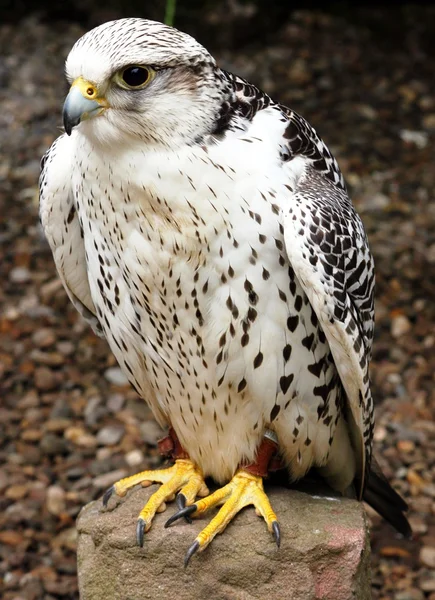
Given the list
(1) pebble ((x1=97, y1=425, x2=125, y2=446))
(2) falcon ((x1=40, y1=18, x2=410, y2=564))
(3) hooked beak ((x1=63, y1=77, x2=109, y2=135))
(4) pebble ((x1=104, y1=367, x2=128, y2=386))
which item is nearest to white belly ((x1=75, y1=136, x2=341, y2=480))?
(2) falcon ((x1=40, y1=18, x2=410, y2=564))

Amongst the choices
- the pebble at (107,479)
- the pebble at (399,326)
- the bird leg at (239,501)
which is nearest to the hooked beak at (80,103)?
the bird leg at (239,501)

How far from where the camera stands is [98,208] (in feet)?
10.2

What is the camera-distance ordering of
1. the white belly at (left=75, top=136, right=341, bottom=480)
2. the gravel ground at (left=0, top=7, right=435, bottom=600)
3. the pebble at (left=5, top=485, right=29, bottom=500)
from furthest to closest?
the pebble at (left=5, top=485, right=29, bottom=500), the gravel ground at (left=0, top=7, right=435, bottom=600), the white belly at (left=75, top=136, right=341, bottom=480)

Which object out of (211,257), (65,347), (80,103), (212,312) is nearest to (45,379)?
(65,347)

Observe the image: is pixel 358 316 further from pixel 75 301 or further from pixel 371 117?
pixel 371 117

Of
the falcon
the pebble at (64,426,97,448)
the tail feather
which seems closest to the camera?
the falcon

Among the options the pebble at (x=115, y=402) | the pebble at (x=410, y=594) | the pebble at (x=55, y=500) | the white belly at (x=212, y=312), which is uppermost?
the white belly at (x=212, y=312)

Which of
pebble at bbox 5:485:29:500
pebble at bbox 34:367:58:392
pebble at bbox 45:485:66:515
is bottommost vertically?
pebble at bbox 45:485:66:515

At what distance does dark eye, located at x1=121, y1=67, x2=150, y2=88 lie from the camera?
2.78m

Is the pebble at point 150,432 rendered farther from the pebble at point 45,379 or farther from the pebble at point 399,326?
the pebble at point 399,326

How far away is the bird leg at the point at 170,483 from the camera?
347 centimetres

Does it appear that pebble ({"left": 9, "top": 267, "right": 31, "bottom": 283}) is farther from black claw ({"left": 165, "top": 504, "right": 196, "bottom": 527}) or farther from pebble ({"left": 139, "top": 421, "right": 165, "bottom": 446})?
black claw ({"left": 165, "top": 504, "right": 196, "bottom": 527})

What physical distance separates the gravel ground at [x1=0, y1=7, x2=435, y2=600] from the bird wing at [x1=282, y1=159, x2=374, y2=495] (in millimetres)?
1621

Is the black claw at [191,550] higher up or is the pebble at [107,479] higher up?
the black claw at [191,550]
